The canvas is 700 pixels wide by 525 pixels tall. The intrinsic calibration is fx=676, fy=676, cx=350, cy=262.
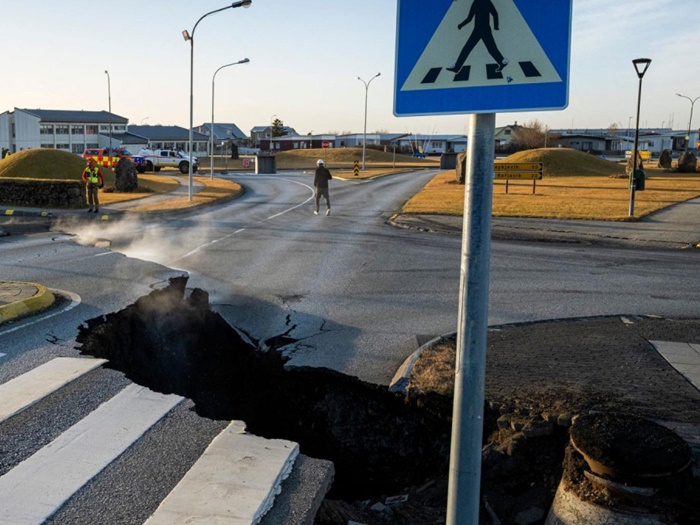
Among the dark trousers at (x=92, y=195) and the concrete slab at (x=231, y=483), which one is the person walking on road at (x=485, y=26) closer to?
the concrete slab at (x=231, y=483)

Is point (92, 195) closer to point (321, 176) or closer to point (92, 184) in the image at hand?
point (92, 184)

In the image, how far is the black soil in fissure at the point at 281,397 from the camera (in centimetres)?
593

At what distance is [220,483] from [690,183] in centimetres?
3849

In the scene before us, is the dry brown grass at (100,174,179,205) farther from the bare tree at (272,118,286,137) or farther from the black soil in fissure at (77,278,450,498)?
the bare tree at (272,118,286,137)

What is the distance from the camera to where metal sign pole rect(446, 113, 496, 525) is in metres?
2.56

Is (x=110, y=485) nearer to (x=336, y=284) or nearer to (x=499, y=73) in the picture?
(x=499, y=73)

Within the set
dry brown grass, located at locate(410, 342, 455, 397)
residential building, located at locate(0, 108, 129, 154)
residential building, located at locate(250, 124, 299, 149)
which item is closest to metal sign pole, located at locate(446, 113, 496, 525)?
dry brown grass, located at locate(410, 342, 455, 397)

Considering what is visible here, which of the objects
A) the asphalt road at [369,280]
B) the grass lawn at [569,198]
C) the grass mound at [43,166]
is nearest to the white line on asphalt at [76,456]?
the asphalt road at [369,280]

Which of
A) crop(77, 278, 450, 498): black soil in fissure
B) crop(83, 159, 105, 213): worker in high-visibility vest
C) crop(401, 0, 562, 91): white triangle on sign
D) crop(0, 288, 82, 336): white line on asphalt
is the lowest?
crop(77, 278, 450, 498): black soil in fissure

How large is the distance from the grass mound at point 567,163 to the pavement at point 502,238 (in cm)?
1985

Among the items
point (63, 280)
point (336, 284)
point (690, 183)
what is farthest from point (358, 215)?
point (690, 183)

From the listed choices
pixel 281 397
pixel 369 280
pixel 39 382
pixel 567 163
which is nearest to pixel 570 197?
pixel 369 280

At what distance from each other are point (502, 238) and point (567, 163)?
3304 cm

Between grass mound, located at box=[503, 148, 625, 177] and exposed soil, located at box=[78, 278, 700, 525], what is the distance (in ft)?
130
